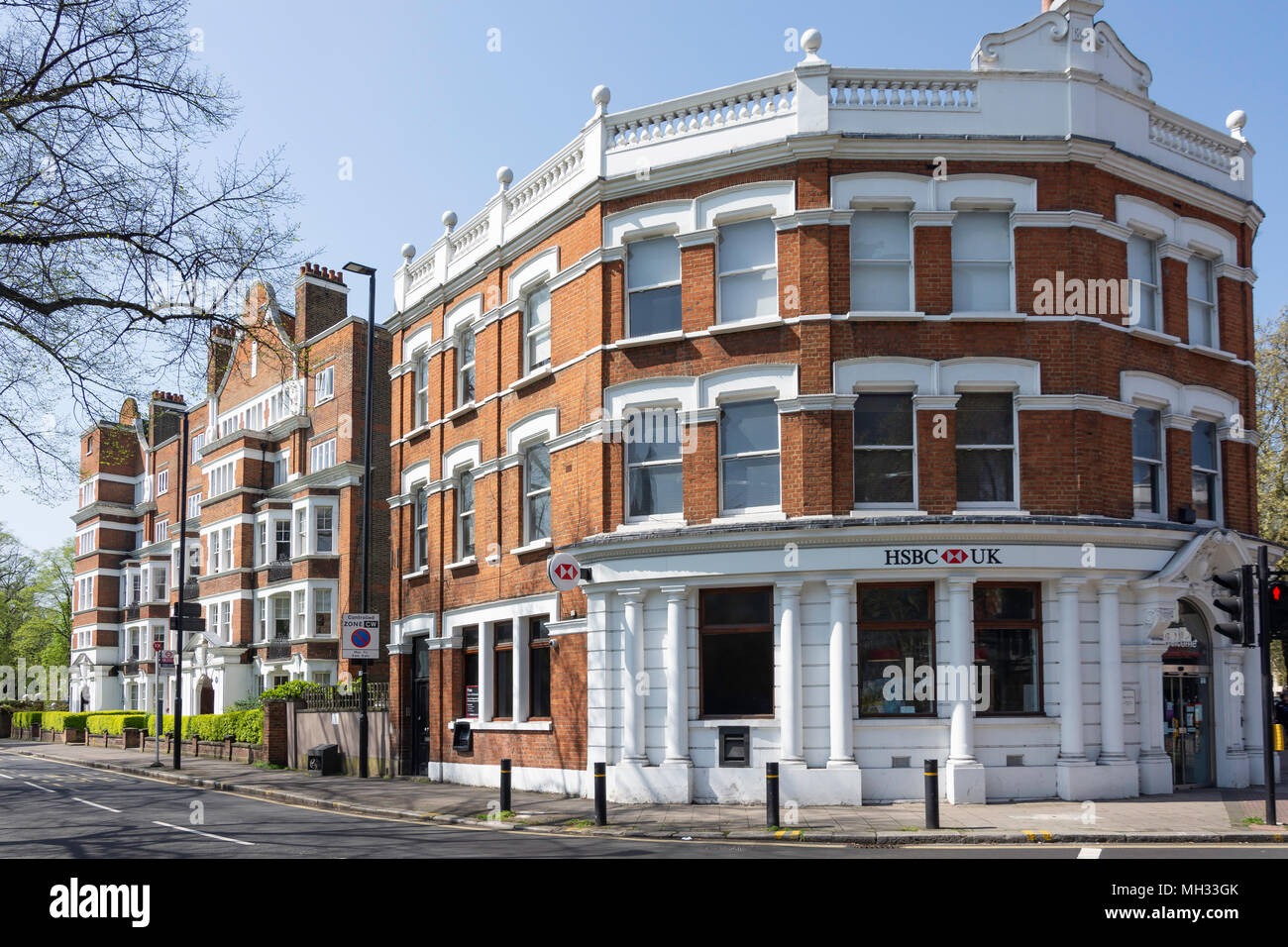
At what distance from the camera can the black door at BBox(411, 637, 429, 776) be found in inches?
1105

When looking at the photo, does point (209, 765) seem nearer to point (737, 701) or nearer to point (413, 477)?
point (413, 477)

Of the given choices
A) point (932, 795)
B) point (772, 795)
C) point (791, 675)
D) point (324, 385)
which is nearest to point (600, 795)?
point (772, 795)

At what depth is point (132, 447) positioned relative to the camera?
6775 cm

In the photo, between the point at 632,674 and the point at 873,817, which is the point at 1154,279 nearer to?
the point at 873,817

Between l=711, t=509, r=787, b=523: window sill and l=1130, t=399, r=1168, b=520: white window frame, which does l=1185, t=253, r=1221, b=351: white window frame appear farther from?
l=711, t=509, r=787, b=523: window sill

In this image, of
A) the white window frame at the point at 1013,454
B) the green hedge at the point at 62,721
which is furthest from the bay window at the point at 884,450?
the green hedge at the point at 62,721

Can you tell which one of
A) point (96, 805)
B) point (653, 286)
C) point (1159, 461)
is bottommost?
point (96, 805)

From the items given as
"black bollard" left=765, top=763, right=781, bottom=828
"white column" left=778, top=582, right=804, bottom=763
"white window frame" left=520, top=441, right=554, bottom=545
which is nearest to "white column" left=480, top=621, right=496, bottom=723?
"white window frame" left=520, top=441, right=554, bottom=545

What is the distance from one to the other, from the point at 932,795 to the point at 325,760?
17.5 meters

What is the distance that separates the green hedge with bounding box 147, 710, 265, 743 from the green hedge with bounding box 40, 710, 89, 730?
35.1ft

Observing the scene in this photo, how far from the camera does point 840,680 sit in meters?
19.0

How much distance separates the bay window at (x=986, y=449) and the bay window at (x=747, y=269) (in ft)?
12.4

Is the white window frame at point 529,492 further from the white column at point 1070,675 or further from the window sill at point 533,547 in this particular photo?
the white column at point 1070,675

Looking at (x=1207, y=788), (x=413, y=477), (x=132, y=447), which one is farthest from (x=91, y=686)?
(x=1207, y=788)
